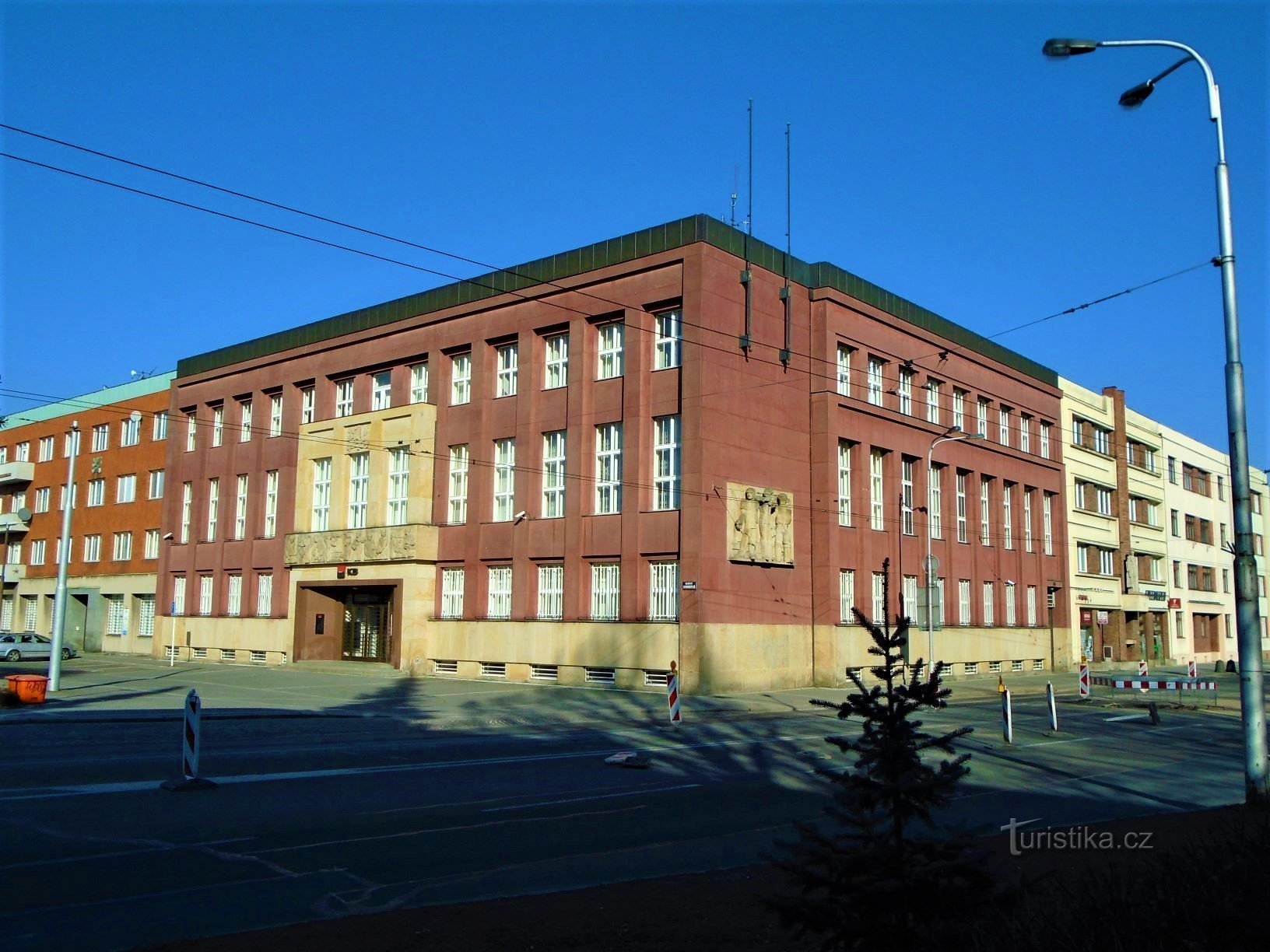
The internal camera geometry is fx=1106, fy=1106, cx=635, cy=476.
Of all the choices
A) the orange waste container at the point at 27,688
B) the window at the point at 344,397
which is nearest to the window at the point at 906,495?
the window at the point at 344,397

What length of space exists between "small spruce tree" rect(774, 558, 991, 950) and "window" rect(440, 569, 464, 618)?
3396cm

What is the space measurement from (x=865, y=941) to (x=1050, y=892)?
1828 millimetres

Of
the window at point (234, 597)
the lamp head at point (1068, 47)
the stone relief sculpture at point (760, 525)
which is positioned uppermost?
the lamp head at point (1068, 47)

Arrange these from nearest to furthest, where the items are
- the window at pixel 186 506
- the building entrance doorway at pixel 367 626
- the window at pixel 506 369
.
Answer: the window at pixel 506 369, the building entrance doorway at pixel 367 626, the window at pixel 186 506

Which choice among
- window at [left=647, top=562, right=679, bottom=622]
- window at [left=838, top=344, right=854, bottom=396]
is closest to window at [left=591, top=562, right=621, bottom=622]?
window at [left=647, top=562, right=679, bottom=622]

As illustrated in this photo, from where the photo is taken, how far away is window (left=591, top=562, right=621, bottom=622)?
33.9 m

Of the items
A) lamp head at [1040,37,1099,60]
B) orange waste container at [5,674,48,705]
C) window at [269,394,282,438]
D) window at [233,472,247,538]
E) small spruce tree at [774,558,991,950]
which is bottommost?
orange waste container at [5,674,48,705]

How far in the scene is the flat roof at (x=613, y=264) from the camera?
33.6m

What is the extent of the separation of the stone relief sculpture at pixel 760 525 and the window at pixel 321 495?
18699 millimetres

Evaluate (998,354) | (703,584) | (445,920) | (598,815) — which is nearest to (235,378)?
(703,584)

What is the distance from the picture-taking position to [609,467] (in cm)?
3500

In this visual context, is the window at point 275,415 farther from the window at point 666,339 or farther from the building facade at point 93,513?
the window at point 666,339

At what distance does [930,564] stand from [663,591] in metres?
8.29

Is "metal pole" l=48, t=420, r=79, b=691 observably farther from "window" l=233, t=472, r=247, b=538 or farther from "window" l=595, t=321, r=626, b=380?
"window" l=233, t=472, r=247, b=538
